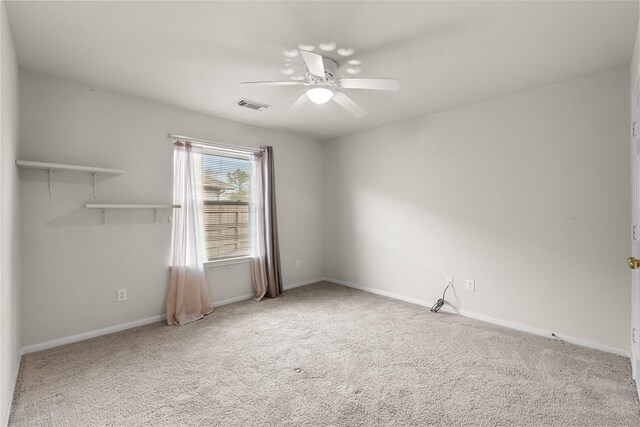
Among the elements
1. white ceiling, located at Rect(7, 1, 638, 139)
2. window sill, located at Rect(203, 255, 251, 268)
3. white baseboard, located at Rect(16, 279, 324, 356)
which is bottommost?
white baseboard, located at Rect(16, 279, 324, 356)

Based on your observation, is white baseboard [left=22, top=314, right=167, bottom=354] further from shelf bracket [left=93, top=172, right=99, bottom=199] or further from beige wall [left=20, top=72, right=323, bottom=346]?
shelf bracket [left=93, top=172, right=99, bottom=199]

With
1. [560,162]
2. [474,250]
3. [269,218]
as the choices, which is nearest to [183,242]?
[269,218]

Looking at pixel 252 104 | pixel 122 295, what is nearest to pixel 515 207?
pixel 252 104

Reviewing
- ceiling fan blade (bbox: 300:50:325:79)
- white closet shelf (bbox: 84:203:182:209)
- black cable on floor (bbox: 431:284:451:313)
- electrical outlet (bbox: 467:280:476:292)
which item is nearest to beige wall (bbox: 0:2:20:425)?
white closet shelf (bbox: 84:203:182:209)

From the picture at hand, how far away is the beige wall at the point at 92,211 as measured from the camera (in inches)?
107

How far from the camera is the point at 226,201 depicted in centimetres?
414

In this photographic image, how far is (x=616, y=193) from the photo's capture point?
2.65 meters

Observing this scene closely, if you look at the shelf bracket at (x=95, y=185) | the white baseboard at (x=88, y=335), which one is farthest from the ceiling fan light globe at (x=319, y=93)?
the white baseboard at (x=88, y=335)

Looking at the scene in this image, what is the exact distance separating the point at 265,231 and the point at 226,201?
69 cm

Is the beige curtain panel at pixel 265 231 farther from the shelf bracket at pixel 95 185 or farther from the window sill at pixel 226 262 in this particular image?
the shelf bracket at pixel 95 185

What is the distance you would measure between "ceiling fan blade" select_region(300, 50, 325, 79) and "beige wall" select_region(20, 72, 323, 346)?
7.27 feet

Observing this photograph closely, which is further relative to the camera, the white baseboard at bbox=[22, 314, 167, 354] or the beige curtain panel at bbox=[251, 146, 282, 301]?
the beige curtain panel at bbox=[251, 146, 282, 301]

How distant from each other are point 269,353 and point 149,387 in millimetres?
920

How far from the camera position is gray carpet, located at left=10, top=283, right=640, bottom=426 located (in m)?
1.89
